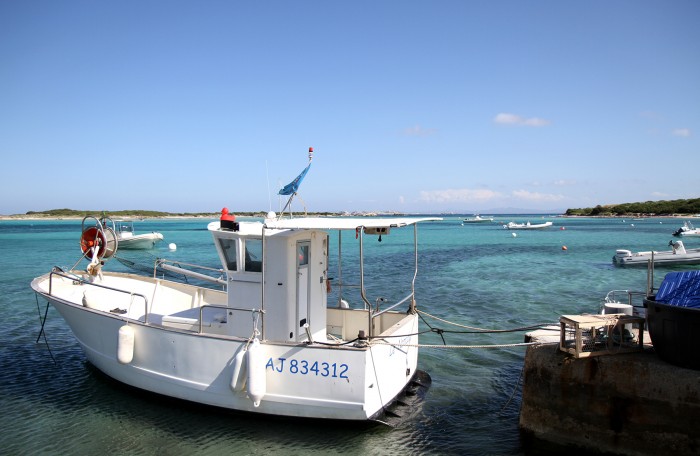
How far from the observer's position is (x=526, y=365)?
21.3 feet

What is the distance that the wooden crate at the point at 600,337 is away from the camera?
591 cm

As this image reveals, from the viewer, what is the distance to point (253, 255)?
751 cm

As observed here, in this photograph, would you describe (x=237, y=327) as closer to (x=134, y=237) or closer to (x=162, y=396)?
(x=162, y=396)

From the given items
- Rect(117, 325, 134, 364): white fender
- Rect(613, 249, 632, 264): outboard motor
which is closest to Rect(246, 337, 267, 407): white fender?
Rect(117, 325, 134, 364): white fender

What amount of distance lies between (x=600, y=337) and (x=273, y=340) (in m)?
4.53

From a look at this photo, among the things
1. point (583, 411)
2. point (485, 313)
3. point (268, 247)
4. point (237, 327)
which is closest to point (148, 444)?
point (237, 327)

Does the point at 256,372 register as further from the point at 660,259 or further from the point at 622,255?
the point at 660,259

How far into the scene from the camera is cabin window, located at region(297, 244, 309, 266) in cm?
743

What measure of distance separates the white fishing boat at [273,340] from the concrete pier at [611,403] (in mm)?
1882

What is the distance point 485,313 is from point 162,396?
1024 centimetres

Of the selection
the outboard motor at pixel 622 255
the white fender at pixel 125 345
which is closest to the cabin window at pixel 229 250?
the white fender at pixel 125 345

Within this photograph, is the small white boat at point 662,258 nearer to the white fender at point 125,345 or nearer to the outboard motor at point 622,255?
the outboard motor at point 622,255

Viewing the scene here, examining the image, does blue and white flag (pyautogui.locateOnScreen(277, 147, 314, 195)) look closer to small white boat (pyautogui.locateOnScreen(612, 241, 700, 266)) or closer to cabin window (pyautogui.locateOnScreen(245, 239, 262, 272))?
cabin window (pyautogui.locateOnScreen(245, 239, 262, 272))

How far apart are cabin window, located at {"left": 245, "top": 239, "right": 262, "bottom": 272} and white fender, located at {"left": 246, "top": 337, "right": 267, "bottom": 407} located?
4.12 feet
